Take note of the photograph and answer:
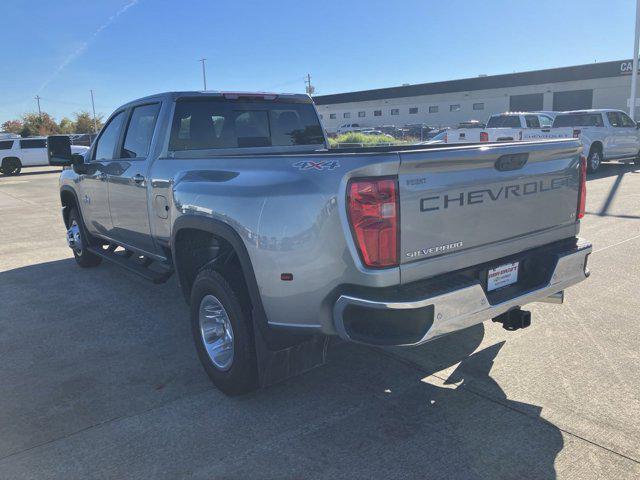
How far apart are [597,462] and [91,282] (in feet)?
18.2

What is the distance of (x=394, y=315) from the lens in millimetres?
2664

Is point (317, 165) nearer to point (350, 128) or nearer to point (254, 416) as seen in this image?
point (254, 416)

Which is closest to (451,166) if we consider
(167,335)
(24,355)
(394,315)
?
(394,315)

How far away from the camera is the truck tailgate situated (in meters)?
2.74

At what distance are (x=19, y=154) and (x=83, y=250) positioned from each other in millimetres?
24975

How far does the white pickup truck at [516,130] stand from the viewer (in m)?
16.0

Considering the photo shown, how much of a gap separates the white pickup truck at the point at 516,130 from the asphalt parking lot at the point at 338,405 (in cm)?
1176

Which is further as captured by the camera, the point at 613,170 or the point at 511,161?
the point at 613,170

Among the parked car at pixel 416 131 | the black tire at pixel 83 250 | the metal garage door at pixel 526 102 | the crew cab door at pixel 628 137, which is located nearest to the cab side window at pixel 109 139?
the black tire at pixel 83 250

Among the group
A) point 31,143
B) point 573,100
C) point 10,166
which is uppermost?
point 573,100

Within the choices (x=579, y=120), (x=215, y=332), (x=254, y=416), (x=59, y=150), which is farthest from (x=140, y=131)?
(x=579, y=120)

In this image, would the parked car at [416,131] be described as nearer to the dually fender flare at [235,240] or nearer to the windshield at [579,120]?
the windshield at [579,120]

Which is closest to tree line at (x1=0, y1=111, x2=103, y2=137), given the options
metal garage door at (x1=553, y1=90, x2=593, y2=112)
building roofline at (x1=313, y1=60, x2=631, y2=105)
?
building roofline at (x1=313, y1=60, x2=631, y2=105)

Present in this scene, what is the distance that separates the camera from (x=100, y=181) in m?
5.66
